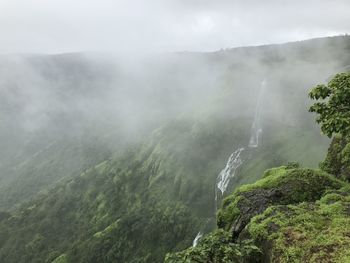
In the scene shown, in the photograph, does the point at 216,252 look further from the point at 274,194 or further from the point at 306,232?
the point at 274,194

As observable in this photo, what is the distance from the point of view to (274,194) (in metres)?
23.5

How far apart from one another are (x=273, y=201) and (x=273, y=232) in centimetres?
566

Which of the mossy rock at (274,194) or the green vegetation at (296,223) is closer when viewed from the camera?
the green vegetation at (296,223)

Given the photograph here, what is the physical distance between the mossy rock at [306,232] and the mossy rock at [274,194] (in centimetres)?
278

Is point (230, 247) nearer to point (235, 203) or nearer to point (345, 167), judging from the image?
point (235, 203)

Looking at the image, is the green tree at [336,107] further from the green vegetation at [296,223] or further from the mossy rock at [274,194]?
the mossy rock at [274,194]

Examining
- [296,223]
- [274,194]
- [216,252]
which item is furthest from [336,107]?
[216,252]

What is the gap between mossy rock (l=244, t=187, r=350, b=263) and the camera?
15155 millimetres

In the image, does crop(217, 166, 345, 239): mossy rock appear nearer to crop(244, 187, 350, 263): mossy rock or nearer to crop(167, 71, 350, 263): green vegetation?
crop(167, 71, 350, 263): green vegetation

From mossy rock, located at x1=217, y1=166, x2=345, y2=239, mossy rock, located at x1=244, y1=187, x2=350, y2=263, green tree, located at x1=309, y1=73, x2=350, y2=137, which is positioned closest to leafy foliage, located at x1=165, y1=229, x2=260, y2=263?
mossy rock, located at x1=244, y1=187, x2=350, y2=263

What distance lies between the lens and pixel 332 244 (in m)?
15.3

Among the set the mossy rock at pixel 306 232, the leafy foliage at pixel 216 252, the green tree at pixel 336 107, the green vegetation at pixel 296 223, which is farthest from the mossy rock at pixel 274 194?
the green tree at pixel 336 107

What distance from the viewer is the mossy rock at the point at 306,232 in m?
15.2

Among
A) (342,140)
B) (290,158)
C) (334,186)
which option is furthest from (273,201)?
(290,158)
